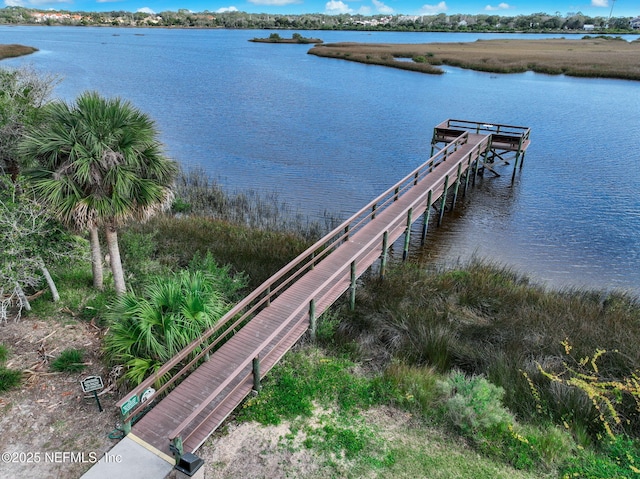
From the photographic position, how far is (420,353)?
30.9 feet

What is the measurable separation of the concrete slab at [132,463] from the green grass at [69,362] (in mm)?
2459

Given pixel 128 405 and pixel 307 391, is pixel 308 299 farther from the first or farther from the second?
pixel 128 405

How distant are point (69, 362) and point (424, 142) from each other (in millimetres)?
25206

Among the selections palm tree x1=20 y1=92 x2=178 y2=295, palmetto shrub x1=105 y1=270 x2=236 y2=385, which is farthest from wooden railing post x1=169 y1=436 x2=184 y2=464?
palm tree x1=20 y1=92 x2=178 y2=295

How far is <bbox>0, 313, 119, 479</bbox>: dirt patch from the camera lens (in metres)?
6.14

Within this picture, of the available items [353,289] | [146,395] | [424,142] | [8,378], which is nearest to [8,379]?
[8,378]

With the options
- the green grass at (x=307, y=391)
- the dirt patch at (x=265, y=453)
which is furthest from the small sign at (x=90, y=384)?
the green grass at (x=307, y=391)

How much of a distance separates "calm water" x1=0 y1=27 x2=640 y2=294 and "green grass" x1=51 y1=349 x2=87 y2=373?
10.3m

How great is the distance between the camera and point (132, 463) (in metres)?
5.82

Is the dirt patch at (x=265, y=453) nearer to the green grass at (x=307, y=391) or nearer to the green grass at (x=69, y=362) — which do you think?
the green grass at (x=307, y=391)

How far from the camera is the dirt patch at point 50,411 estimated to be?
614 cm

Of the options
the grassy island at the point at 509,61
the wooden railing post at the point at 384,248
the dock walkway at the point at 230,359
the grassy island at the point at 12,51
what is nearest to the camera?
the dock walkway at the point at 230,359

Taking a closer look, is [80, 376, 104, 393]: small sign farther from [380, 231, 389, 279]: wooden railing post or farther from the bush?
[380, 231, 389, 279]: wooden railing post

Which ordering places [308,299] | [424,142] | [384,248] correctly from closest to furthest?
[308,299] < [384,248] < [424,142]
